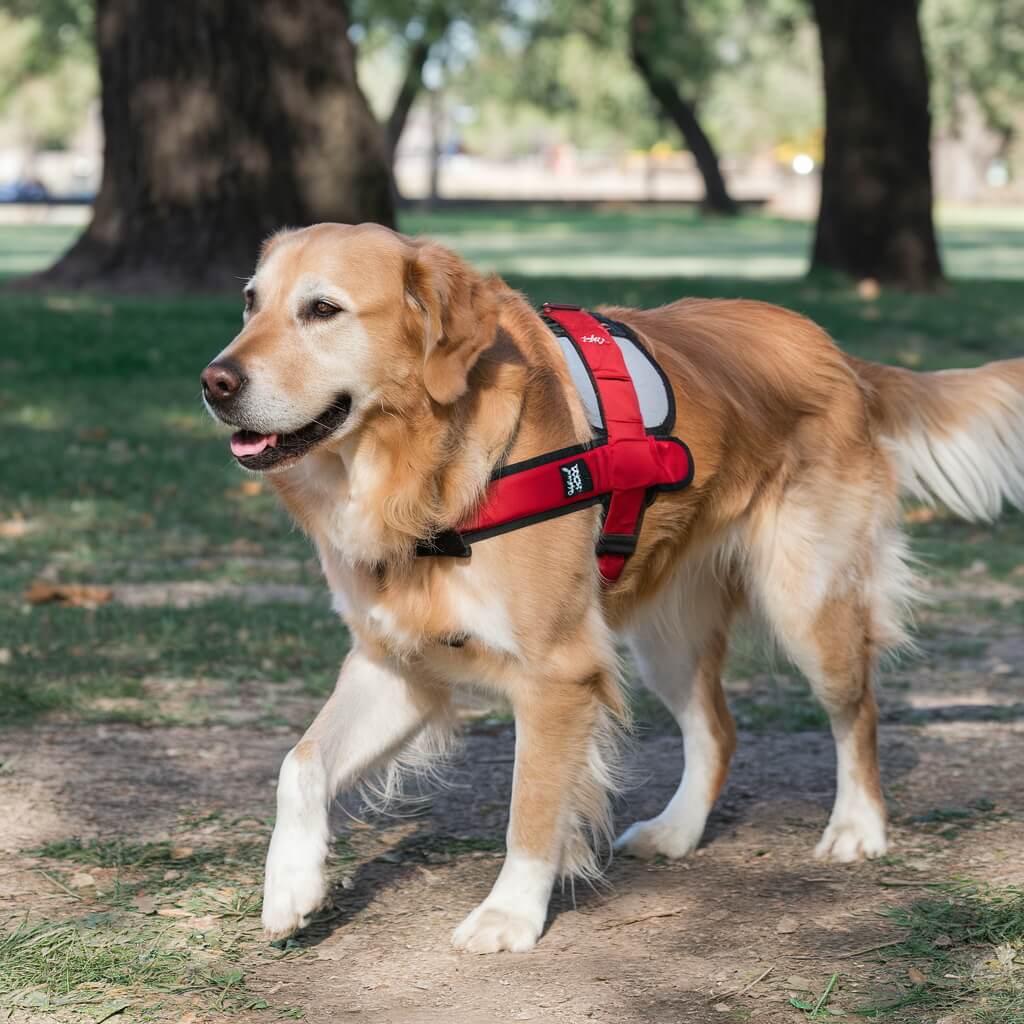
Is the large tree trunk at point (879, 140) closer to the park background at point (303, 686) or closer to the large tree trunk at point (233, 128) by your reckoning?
the park background at point (303, 686)

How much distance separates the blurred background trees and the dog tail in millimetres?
10669

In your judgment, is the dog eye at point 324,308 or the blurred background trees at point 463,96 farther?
the blurred background trees at point 463,96

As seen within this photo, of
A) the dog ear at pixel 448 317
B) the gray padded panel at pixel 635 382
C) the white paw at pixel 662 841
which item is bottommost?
the white paw at pixel 662 841

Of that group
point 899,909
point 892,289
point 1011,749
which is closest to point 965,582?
point 1011,749

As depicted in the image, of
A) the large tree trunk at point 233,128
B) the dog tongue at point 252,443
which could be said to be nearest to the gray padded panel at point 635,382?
the dog tongue at point 252,443

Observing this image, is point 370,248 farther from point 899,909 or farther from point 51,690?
point 51,690

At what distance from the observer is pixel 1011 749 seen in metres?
5.43

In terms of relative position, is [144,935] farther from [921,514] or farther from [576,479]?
[921,514]

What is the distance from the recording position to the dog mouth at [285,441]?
383cm

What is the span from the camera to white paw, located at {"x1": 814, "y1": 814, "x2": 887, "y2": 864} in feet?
15.1

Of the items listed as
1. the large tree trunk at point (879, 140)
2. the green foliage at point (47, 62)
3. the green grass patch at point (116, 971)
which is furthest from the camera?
the green foliage at point (47, 62)

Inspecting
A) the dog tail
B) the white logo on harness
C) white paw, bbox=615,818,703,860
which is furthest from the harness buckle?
the dog tail

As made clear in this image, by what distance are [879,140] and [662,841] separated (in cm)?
1492

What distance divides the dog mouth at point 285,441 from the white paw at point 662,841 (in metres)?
1.65
